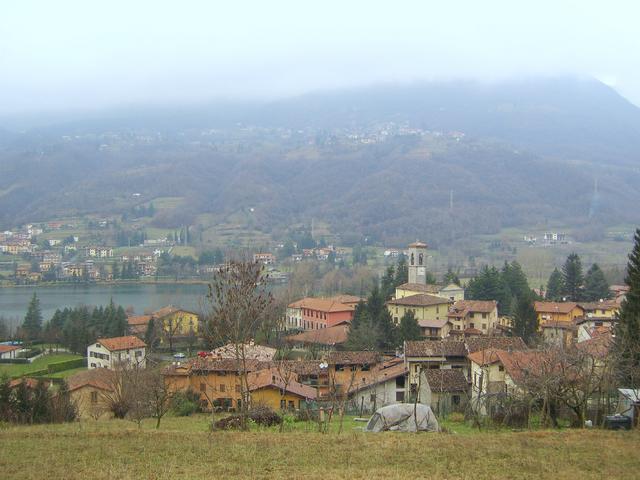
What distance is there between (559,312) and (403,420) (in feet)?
73.7

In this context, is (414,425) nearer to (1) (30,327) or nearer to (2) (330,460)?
(2) (330,460)

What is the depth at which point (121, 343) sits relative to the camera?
30109 millimetres

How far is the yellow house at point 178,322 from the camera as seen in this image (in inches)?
1419

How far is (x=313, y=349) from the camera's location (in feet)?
94.0

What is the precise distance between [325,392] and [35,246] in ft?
301

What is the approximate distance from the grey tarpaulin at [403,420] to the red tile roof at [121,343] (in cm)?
1984

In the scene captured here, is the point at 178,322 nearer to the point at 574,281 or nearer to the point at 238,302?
the point at 574,281

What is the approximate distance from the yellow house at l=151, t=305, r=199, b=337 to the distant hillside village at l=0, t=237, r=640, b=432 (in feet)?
0.31

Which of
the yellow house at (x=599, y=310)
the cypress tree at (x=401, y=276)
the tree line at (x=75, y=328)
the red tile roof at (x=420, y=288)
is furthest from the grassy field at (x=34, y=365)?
the yellow house at (x=599, y=310)

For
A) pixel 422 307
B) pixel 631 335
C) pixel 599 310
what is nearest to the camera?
pixel 631 335

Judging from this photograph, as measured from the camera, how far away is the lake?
51.9m

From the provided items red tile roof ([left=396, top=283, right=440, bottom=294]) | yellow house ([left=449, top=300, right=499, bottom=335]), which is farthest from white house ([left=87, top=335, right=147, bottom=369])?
red tile roof ([left=396, top=283, right=440, bottom=294])

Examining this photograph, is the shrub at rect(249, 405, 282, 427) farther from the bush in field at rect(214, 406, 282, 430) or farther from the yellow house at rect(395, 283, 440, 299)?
the yellow house at rect(395, 283, 440, 299)

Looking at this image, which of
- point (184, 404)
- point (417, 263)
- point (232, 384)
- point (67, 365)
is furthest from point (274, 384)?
point (417, 263)
